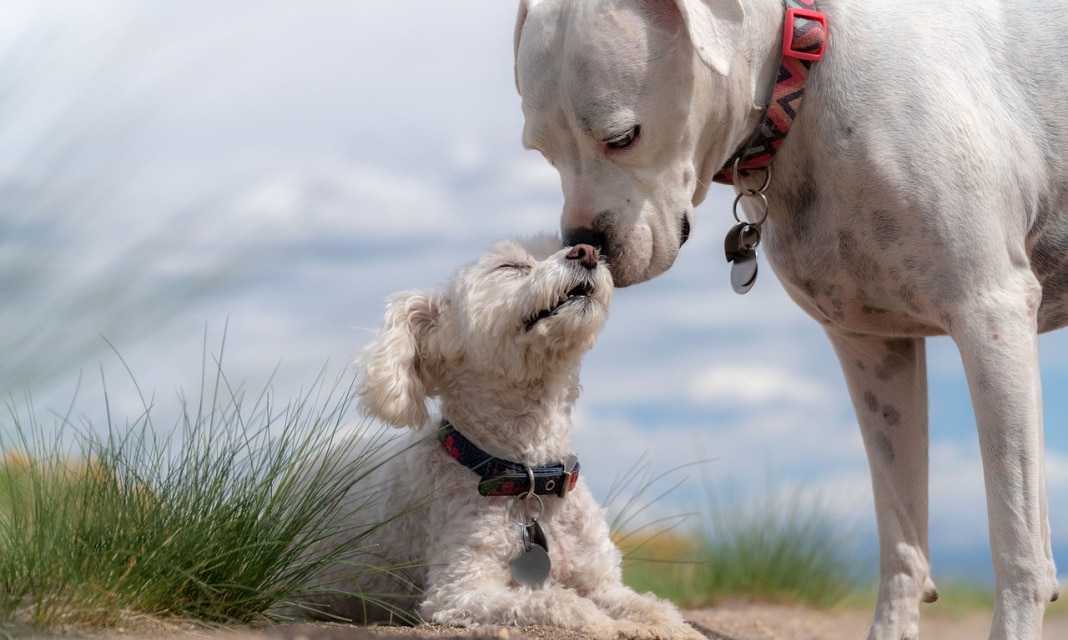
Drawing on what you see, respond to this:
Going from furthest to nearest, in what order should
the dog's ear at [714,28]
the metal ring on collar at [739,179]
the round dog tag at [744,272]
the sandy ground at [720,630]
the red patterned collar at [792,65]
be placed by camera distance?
the round dog tag at [744,272]
the metal ring on collar at [739,179]
the red patterned collar at [792,65]
the dog's ear at [714,28]
the sandy ground at [720,630]

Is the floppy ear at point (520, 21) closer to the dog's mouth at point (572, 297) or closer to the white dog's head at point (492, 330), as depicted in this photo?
the white dog's head at point (492, 330)

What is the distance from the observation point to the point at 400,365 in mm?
4242

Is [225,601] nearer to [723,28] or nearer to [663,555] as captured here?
[723,28]

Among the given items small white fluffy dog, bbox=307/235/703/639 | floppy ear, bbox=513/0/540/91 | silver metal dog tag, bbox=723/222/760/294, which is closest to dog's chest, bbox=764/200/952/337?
silver metal dog tag, bbox=723/222/760/294

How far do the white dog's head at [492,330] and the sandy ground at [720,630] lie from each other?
0.81 meters

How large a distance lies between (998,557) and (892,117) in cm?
175

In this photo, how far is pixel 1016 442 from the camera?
170 inches

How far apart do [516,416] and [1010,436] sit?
6.16 ft

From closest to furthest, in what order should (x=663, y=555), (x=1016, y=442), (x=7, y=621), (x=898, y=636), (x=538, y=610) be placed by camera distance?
1. (x=7, y=621)
2. (x=538, y=610)
3. (x=1016, y=442)
4. (x=898, y=636)
5. (x=663, y=555)

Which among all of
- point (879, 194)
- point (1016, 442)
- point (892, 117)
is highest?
point (892, 117)

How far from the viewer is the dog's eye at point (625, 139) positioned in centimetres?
422

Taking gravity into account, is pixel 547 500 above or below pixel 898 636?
above

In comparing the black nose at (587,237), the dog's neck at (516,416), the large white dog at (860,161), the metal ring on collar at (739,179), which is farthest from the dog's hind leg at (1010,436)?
the dog's neck at (516,416)

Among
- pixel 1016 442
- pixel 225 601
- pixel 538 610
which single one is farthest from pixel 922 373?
pixel 225 601
